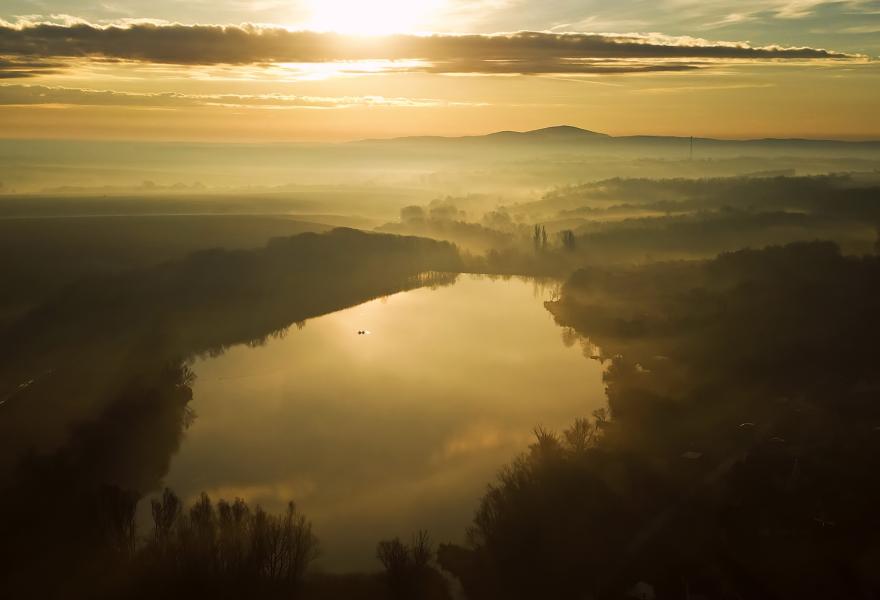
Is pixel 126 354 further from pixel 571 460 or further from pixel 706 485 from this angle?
pixel 706 485

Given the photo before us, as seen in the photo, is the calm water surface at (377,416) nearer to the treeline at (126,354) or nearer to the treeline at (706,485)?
the treeline at (706,485)

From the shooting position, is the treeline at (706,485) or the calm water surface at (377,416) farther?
the calm water surface at (377,416)

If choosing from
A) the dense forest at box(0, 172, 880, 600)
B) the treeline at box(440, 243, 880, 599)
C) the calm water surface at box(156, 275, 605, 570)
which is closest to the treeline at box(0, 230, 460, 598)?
the dense forest at box(0, 172, 880, 600)

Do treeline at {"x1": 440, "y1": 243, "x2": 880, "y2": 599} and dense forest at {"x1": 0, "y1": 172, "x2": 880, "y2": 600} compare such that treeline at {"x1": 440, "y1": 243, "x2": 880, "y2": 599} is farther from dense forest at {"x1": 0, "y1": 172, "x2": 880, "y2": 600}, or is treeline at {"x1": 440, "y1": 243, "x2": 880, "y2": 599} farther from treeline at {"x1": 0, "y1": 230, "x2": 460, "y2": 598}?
treeline at {"x1": 0, "y1": 230, "x2": 460, "y2": 598}

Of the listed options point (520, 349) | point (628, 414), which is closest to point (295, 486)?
point (628, 414)

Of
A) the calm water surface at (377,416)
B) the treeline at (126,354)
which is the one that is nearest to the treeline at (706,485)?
the calm water surface at (377,416)

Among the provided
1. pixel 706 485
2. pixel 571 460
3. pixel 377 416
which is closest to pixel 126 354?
pixel 377 416
